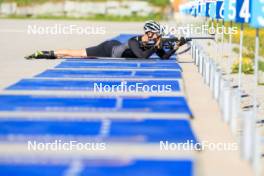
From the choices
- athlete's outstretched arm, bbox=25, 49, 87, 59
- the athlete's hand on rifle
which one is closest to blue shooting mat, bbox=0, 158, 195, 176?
the athlete's hand on rifle

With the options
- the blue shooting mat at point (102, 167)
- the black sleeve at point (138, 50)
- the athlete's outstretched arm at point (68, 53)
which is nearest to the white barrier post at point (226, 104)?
the blue shooting mat at point (102, 167)

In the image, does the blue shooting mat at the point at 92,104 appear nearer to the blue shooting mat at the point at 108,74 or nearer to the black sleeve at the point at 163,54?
the blue shooting mat at the point at 108,74

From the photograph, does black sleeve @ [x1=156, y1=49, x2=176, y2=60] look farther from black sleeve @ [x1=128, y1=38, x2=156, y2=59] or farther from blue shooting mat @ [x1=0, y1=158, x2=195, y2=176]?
blue shooting mat @ [x1=0, y1=158, x2=195, y2=176]

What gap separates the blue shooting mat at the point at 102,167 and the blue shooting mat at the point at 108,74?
7.33 metres

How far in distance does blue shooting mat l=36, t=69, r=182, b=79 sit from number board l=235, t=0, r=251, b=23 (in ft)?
11.4

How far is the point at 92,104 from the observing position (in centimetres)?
1064

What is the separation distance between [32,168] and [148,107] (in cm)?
395

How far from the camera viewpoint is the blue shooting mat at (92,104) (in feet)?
33.3

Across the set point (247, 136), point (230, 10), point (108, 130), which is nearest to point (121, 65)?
point (230, 10)

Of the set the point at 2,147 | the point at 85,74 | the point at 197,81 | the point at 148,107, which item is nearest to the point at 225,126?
the point at 148,107

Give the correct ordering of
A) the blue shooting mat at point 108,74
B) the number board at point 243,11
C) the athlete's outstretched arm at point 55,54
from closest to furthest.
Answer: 1. the number board at point 243,11
2. the blue shooting mat at point 108,74
3. the athlete's outstretched arm at point 55,54

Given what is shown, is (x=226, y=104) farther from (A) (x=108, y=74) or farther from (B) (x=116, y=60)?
(B) (x=116, y=60)

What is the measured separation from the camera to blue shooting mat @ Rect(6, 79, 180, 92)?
12.5m

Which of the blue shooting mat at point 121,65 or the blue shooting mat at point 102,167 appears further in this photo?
the blue shooting mat at point 121,65
